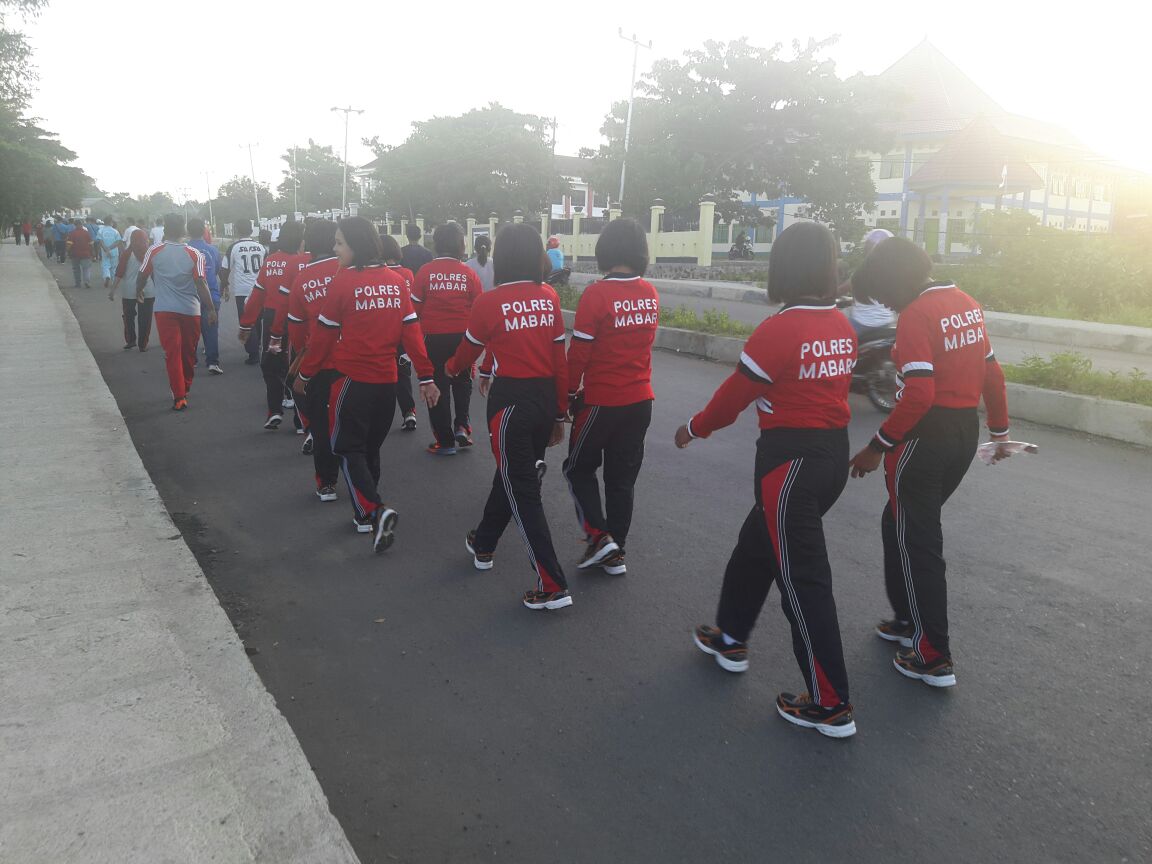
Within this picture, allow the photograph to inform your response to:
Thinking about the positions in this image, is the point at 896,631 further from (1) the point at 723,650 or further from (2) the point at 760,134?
(2) the point at 760,134

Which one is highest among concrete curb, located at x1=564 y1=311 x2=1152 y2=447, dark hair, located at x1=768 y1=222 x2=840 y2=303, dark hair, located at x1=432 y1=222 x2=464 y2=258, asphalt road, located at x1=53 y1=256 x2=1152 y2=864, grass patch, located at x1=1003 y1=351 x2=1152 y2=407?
dark hair, located at x1=432 y1=222 x2=464 y2=258

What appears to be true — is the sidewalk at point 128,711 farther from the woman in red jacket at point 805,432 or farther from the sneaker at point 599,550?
the sneaker at point 599,550

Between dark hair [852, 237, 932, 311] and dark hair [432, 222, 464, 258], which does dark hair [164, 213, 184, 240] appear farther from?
dark hair [852, 237, 932, 311]

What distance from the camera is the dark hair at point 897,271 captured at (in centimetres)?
358

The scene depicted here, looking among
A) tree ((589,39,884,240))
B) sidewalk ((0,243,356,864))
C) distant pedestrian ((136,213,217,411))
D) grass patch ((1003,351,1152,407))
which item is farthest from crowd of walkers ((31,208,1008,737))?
tree ((589,39,884,240))

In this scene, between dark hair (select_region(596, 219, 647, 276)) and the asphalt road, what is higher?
dark hair (select_region(596, 219, 647, 276))

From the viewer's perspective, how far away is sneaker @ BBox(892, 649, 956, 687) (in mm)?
3639

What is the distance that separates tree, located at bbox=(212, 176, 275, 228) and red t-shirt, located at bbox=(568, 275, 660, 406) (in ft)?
332

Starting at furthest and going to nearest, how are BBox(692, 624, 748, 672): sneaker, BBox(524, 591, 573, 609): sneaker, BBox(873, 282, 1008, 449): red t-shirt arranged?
BBox(524, 591, 573, 609): sneaker → BBox(692, 624, 748, 672): sneaker → BBox(873, 282, 1008, 449): red t-shirt

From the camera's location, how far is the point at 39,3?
78.1 ft

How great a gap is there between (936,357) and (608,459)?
1.83 meters

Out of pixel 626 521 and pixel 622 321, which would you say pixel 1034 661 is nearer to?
pixel 626 521

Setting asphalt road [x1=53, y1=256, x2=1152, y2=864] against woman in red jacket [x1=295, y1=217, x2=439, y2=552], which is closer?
asphalt road [x1=53, y1=256, x2=1152, y2=864]

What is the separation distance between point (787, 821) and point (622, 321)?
2.49 m
